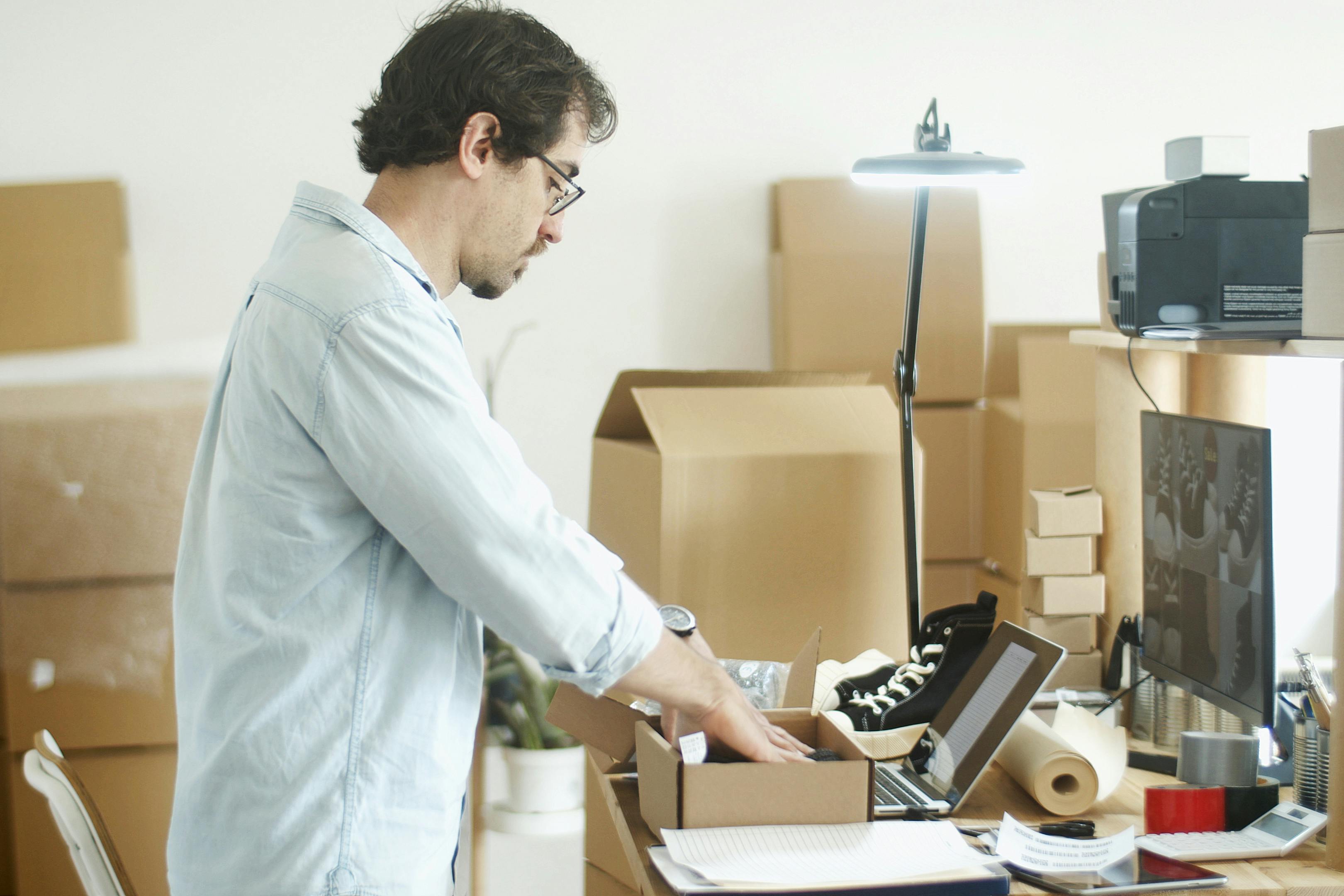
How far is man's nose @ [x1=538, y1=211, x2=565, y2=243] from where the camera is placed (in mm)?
1328

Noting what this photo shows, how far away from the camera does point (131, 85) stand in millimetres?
2596

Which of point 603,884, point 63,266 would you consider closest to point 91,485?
point 63,266

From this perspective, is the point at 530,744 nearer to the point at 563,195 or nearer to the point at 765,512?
the point at 765,512

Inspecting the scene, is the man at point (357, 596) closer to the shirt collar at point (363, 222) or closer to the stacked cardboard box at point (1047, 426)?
the shirt collar at point (363, 222)

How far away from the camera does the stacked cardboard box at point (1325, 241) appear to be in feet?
3.74

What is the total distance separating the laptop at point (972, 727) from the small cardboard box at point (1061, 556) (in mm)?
315

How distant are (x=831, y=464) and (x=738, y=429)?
163 mm

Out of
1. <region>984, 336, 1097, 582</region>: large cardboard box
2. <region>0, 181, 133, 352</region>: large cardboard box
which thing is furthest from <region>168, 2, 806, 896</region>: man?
<region>984, 336, 1097, 582</region>: large cardboard box

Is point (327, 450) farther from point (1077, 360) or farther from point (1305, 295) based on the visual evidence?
point (1077, 360)

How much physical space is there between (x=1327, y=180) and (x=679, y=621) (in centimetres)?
86

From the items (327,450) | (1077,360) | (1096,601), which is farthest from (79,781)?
(1077,360)

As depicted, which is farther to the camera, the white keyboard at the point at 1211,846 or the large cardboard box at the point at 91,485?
the large cardboard box at the point at 91,485

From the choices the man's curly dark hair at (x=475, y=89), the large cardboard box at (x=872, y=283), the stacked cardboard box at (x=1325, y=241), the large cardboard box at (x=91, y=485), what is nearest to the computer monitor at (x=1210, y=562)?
the stacked cardboard box at (x=1325, y=241)

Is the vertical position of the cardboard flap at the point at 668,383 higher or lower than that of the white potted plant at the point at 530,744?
higher
